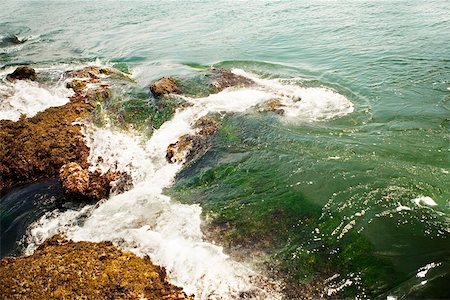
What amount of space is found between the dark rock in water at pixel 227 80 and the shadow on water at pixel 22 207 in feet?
39.3

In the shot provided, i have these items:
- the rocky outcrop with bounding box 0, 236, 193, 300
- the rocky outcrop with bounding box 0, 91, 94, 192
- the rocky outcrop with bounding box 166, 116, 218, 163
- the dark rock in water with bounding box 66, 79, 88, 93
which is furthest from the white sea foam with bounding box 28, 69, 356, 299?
the dark rock in water with bounding box 66, 79, 88, 93

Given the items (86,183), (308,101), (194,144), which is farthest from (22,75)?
(308,101)

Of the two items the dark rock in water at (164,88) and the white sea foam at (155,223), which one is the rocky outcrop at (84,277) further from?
the dark rock in water at (164,88)

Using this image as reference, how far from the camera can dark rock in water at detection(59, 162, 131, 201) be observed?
13.7 metres

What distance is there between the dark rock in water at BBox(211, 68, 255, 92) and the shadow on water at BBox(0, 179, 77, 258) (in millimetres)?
11980

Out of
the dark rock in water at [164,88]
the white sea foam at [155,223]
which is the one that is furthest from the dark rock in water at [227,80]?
the white sea foam at [155,223]

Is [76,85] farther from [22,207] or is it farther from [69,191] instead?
[69,191]

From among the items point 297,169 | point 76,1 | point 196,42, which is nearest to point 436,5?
point 196,42

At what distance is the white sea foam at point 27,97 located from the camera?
19.8m

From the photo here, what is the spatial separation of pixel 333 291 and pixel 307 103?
41.7 ft

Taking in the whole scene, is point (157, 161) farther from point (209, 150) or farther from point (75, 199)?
point (75, 199)

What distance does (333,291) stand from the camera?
9.20 metres

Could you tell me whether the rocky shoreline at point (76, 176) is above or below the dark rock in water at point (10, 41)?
below

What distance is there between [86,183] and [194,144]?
533 cm
